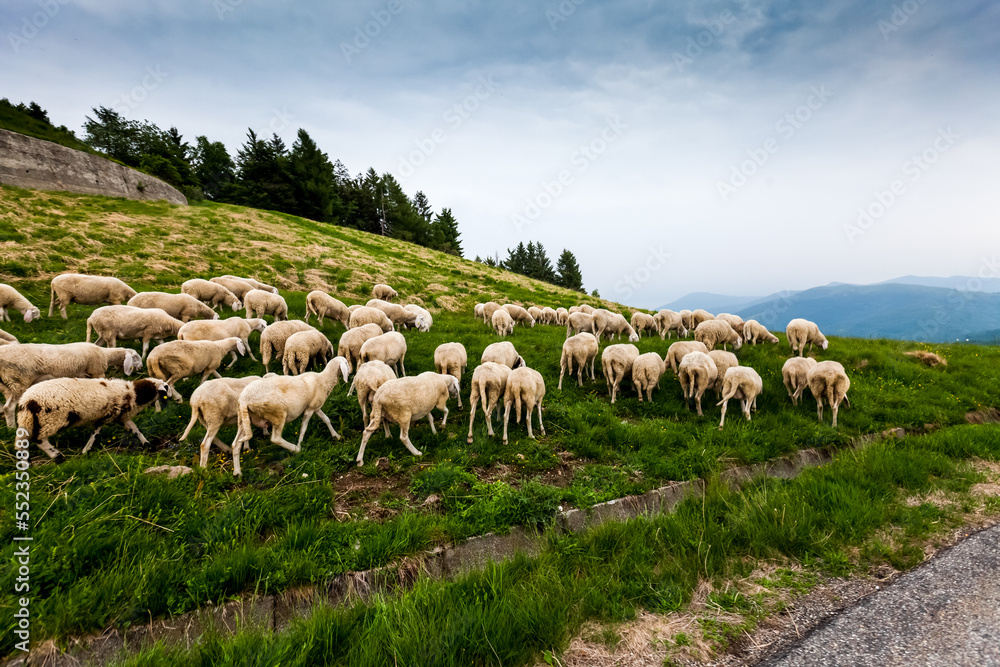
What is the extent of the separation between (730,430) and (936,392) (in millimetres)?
7510

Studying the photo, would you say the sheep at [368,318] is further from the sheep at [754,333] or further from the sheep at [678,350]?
the sheep at [754,333]

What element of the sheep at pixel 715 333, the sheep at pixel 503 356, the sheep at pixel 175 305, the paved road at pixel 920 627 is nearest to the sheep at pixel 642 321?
the sheep at pixel 715 333

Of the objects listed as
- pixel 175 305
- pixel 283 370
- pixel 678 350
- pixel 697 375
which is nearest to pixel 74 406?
pixel 283 370

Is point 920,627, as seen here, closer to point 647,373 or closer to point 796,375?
point 647,373

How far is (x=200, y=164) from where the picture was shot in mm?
68062

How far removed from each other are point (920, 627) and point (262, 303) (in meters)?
15.3

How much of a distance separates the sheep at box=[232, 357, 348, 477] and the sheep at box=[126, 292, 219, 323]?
645 centimetres

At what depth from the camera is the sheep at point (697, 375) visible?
8242mm

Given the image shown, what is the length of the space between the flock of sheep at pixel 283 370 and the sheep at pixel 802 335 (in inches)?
2.1

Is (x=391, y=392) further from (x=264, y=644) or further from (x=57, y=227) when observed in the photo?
(x=57, y=227)

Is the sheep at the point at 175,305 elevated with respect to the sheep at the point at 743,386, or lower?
elevated

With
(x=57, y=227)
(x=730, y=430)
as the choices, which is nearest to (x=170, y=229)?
(x=57, y=227)

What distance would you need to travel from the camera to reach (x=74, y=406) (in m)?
5.17

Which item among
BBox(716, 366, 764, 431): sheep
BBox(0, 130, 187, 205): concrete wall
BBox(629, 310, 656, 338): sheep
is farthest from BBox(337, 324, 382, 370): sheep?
BBox(0, 130, 187, 205): concrete wall
